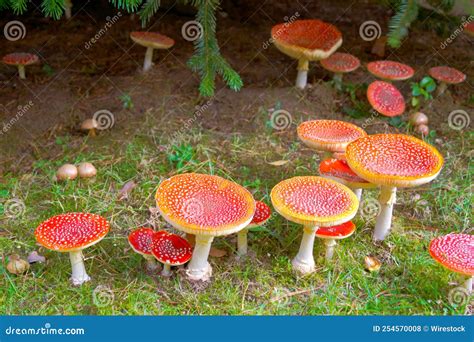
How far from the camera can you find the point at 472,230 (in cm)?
456

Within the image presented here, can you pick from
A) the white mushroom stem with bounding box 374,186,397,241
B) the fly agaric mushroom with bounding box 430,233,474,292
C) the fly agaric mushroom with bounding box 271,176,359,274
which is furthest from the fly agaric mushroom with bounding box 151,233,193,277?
the fly agaric mushroom with bounding box 430,233,474,292

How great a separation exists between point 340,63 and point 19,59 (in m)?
3.12

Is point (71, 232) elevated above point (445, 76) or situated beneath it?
situated beneath

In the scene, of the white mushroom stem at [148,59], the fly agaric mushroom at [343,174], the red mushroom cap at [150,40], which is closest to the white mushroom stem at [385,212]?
the fly agaric mushroom at [343,174]

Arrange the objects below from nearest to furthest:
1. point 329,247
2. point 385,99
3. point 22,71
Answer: point 329,247 < point 385,99 < point 22,71

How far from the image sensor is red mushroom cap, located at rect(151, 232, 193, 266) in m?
3.78

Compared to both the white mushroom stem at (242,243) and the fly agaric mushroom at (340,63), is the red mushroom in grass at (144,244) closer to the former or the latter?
the white mushroom stem at (242,243)

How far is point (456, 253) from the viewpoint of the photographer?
3.77 meters

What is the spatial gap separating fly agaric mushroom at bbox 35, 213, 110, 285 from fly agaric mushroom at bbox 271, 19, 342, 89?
8.28 ft

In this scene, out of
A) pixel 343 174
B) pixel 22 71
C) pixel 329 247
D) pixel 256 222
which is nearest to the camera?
pixel 256 222

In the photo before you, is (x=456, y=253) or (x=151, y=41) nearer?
(x=456, y=253)

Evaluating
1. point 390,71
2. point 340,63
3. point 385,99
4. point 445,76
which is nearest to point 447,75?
point 445,76

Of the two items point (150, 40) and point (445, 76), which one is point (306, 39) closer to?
point (445, 76)

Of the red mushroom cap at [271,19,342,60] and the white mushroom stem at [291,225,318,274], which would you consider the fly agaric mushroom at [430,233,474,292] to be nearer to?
the white mushroom stem at [291,225,318,274]
